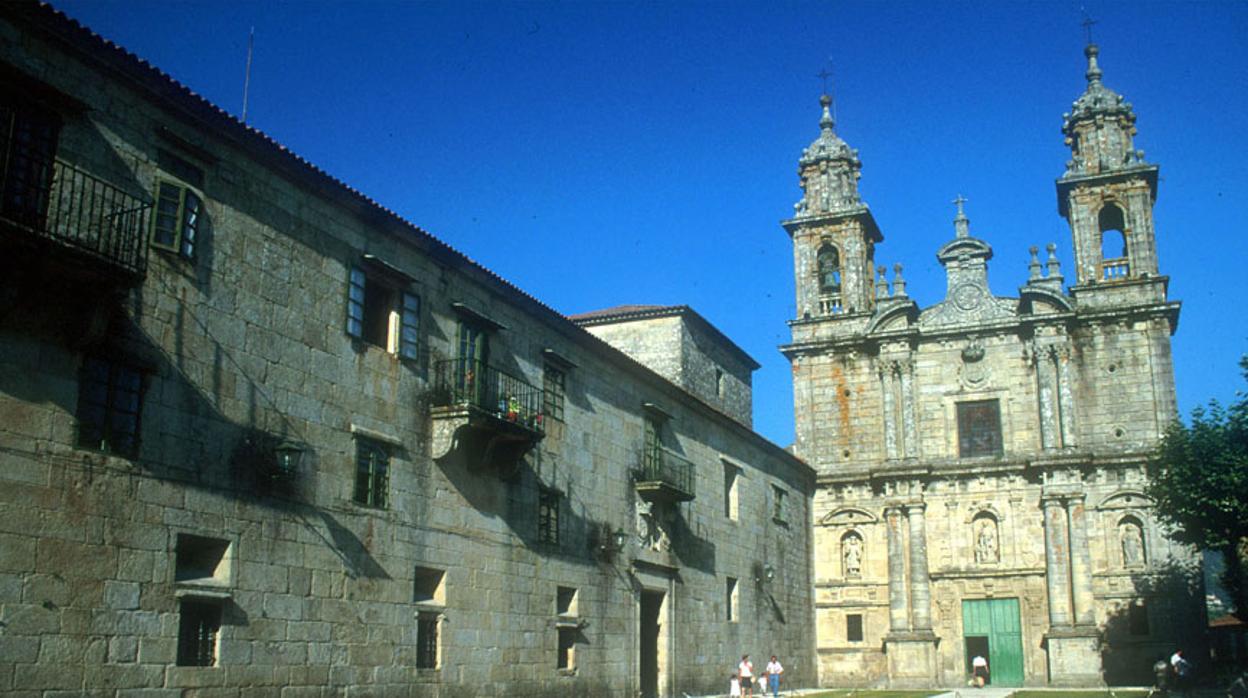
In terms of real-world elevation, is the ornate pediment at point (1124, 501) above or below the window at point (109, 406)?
above

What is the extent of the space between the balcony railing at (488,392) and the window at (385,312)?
0.94 meters

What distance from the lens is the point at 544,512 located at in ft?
79.6

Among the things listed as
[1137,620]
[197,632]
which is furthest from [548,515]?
[1137,620]

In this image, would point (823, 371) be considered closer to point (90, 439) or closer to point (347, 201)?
point (347, 201)

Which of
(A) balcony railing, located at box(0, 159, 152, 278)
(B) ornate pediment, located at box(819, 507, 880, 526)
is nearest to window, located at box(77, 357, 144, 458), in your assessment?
(A) balcony railing, located at box(0, 159, 152, 278)

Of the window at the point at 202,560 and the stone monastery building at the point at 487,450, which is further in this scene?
the window at the point at 202,560

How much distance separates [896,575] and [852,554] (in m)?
1.83

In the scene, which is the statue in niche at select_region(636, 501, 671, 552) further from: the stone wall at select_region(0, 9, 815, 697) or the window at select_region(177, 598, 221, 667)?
the window at select_region(177, 598, 221, 667)

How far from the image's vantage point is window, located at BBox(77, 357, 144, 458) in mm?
13984

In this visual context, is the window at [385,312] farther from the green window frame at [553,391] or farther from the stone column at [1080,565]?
the stone column at [1080,565]

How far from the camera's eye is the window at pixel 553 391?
2477 centimetres

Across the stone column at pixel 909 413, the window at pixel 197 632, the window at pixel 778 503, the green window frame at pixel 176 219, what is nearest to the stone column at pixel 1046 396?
the stone column at pixel 909 413

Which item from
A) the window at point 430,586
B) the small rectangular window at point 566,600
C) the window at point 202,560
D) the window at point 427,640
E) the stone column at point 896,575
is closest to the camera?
the window at point 202,560

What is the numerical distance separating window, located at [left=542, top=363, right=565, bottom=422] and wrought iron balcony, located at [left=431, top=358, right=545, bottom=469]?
1.23 meters
